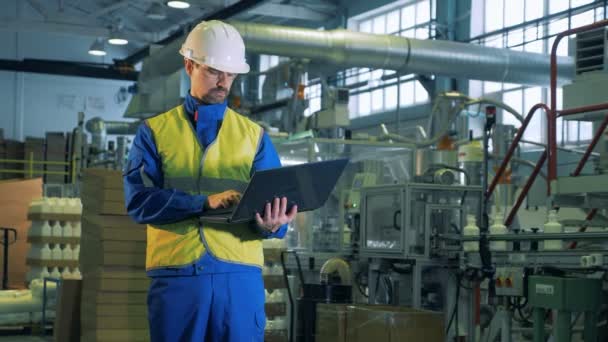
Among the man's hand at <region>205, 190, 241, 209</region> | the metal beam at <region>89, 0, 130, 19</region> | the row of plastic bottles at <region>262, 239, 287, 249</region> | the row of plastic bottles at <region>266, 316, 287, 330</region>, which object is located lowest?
the row of plastic bottles at <region>266, 316, 287, 330</region>

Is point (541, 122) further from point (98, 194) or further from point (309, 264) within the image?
point (98, 194)

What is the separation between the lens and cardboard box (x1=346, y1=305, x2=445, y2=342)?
670cm

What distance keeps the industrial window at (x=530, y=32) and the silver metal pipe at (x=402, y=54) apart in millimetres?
1020

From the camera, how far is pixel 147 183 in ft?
10.1

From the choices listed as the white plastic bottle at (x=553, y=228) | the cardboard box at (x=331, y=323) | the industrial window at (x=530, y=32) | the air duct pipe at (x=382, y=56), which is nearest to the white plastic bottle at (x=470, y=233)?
the white plastic bottle at (x=553, y=228)

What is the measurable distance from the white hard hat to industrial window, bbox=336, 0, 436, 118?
492 inches

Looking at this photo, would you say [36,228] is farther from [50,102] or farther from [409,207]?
[50,102]

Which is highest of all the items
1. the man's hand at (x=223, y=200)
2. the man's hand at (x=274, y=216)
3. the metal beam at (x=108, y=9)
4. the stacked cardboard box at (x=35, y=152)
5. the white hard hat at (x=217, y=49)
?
the metal beam at (x=108, y=9)

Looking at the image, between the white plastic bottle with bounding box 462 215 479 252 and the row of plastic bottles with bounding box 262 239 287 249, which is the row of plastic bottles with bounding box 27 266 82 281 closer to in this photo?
the row of plastic bottles with bounding box 262 239 287 249

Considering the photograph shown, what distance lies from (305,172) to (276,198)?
0.41ft

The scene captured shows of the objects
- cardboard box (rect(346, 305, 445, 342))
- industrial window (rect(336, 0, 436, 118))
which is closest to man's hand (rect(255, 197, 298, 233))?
cardboard box (rect(346, 305, 445, 342))

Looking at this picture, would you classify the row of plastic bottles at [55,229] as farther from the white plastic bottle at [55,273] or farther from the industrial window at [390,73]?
the industrial window at [390,73]

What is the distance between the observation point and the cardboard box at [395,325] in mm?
6695

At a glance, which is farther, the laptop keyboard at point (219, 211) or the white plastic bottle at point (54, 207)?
the white plastic bottle at point (54, 207)
